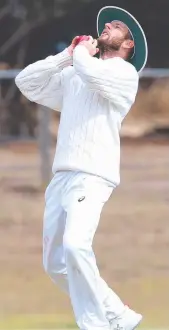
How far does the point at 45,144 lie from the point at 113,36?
4969 mm

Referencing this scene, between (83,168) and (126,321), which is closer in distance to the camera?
(83,168)

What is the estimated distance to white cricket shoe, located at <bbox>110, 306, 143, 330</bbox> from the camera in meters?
5.50

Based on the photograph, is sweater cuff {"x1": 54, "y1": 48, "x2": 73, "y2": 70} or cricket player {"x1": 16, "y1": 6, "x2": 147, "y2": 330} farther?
sweater cuff {"x1": 54, "y1": 48, "x2": 73, "y2": 70}

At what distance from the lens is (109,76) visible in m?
5.34

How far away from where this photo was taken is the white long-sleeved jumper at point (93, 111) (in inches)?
210

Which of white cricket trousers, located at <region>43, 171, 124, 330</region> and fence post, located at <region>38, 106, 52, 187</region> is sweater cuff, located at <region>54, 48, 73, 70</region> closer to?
white cricket trousers, located at <region>43, 171, 124, 330</region>

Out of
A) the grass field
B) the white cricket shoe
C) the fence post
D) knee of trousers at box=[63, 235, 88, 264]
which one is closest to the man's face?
knee of trousers at box=[63, 235, 88, 264]

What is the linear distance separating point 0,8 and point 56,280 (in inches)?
343

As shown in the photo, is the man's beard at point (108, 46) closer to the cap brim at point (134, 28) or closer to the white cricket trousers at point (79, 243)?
the cap brim at point (134, 28)

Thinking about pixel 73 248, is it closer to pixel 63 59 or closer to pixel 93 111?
pixel 93 111

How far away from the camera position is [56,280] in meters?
5.61

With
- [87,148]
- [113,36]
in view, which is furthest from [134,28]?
[87,148]

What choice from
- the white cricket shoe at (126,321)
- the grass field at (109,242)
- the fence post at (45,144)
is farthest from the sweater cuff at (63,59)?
the fence post at (45,144)

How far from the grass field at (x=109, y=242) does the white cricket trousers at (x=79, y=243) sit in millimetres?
956
